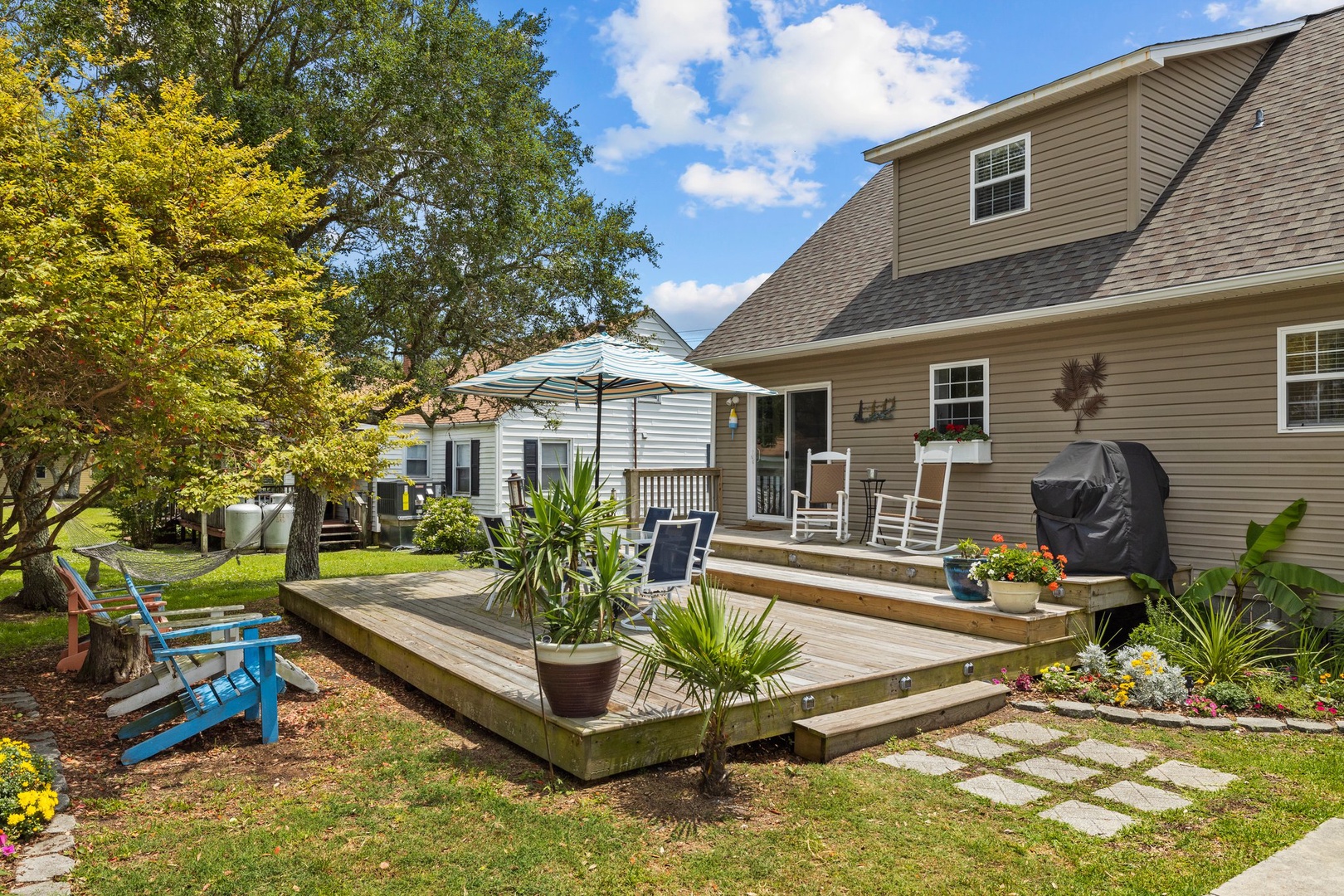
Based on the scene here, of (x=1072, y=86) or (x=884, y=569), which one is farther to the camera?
(x=1072, y=86)

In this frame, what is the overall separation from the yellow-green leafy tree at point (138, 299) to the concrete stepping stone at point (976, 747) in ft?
14.6

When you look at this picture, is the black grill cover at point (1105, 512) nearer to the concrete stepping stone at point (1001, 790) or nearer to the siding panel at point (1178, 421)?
the siding panel at point (1178, 421)

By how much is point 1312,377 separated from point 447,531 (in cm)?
1304

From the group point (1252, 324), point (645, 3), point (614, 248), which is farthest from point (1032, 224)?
point (645, 3)

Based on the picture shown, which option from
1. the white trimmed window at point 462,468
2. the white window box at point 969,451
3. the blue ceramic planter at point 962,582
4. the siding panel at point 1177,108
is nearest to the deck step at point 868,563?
the blue ceramic planter at point 962,582

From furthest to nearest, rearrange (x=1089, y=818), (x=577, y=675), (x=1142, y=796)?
(x=577, y=675), (x=1142, y=796), (x=1089, y=818)

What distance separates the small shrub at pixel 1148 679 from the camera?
215 inches

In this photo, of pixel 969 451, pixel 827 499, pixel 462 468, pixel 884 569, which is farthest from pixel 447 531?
pixel 969 451

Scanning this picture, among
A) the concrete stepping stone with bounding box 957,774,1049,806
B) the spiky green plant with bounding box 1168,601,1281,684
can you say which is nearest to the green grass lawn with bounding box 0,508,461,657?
the concrete stepping stone with bounding box 957,774,1049,806

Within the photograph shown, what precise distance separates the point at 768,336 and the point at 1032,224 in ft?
11.8

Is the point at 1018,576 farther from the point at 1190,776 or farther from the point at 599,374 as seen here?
the point at 599,374

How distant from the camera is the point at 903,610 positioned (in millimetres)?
6910

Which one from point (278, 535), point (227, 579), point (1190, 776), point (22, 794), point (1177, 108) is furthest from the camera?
point (278, 535)

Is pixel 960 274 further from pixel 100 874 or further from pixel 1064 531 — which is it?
pixel 100 874
